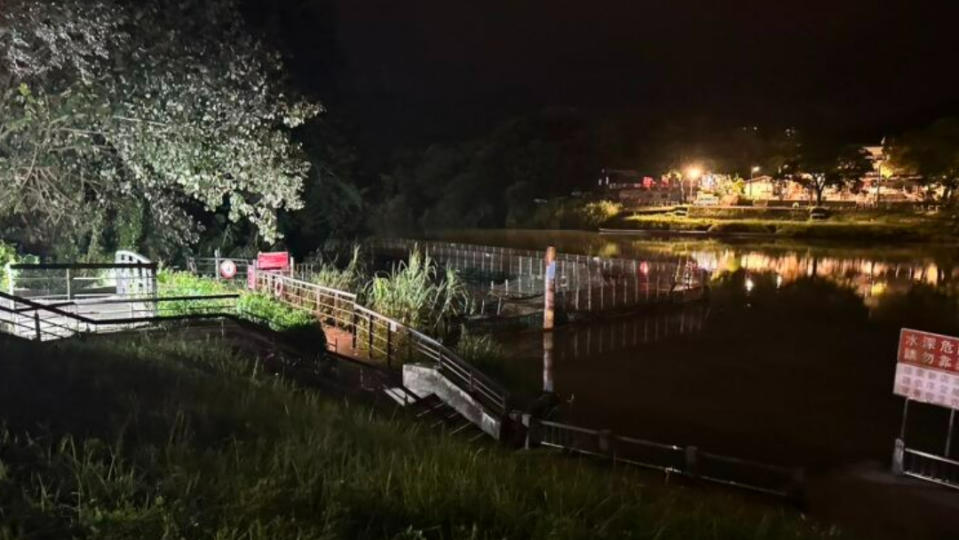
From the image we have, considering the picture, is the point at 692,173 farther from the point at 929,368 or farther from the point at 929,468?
the point at 929,368

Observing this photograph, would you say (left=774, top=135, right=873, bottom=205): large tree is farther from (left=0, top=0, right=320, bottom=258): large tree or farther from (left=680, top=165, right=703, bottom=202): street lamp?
(left=0, top=0, right=320, bottom=258): large tree

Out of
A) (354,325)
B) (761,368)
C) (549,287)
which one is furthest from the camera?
(549,287)

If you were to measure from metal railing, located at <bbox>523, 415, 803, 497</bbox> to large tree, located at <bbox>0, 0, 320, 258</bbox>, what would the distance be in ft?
30.9

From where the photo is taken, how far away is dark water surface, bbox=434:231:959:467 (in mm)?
12742

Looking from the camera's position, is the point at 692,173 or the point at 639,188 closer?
the point at 692,173

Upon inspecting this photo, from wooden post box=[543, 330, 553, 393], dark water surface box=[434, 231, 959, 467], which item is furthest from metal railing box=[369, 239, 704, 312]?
wooden post box=[543, 330, 553, 393]

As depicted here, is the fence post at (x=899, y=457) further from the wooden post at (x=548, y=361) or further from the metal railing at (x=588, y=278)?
the metal railing at (x=588, y=278)

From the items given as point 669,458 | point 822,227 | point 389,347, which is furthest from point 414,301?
point 822,227

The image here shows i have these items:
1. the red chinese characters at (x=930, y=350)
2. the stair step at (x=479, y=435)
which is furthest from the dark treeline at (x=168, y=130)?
the red chinese characters at (x=930, y=350)

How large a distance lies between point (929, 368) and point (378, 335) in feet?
32.8

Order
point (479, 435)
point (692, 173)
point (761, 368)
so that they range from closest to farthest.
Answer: point (479, 435), point (761, 368), point (692, 173)

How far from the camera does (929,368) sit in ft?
34.0

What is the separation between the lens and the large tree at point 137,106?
1312cm

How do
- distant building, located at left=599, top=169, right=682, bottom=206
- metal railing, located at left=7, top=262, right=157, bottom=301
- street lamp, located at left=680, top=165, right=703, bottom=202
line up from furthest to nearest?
1. street lamp, located at left=680, top=165, right=703, bottom=202
2. distant building, located at left=599, top=169, right=682, bottom=206
3. metal railing, located at left=7, top=262, right=157, bottom=301
